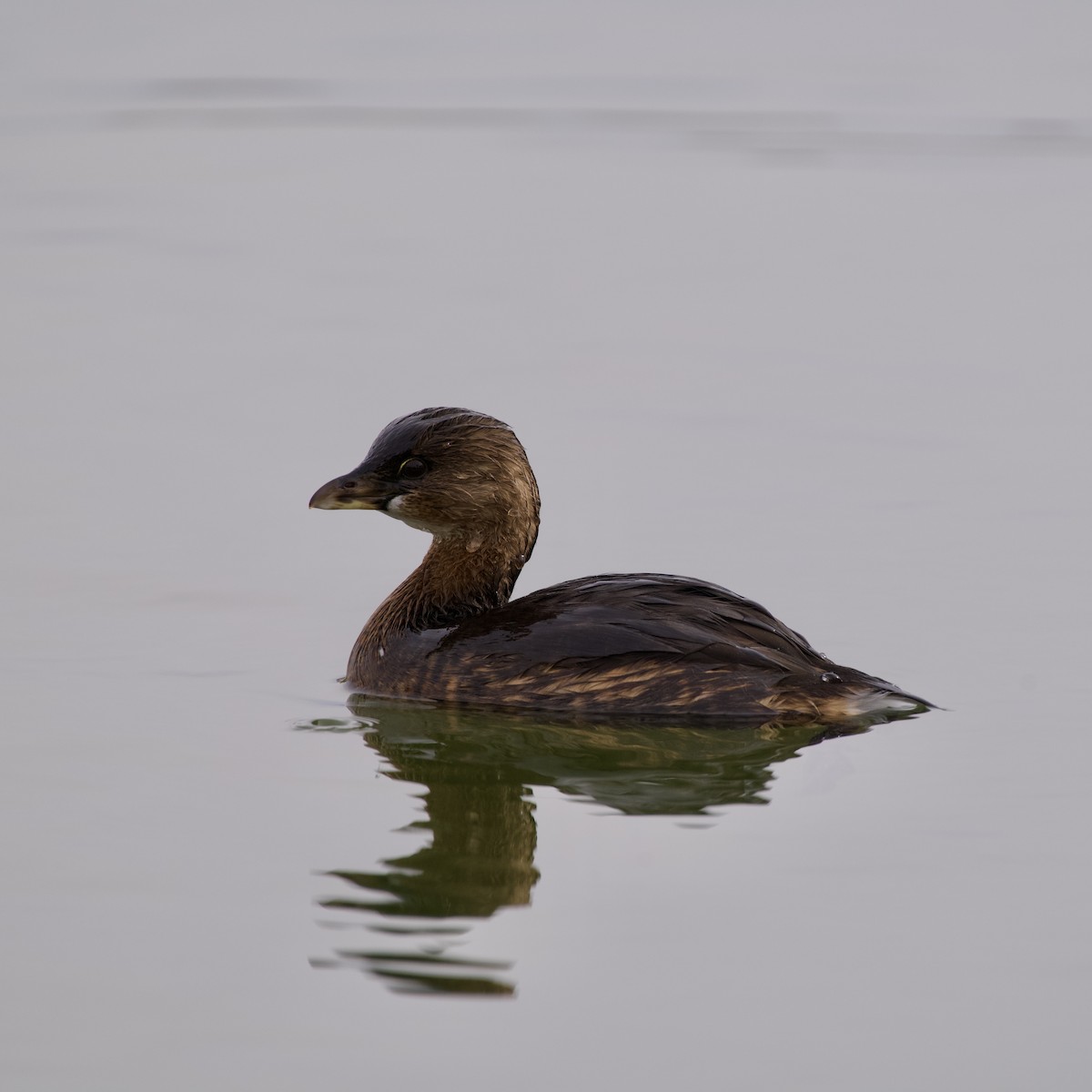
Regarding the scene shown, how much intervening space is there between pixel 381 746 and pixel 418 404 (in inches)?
194

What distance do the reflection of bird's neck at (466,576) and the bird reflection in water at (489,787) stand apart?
503mm

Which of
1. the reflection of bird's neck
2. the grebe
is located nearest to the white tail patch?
the grebe

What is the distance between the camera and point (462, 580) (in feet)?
29.6

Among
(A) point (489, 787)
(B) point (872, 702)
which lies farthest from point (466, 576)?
(B) point (872, 702)

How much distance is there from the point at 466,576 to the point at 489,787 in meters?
1.49

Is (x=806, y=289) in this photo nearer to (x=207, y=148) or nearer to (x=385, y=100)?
(x=207, y=148)

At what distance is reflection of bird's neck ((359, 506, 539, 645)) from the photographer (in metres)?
8.97

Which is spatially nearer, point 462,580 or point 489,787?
point 489,787

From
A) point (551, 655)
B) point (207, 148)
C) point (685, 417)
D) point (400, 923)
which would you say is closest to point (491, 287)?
point (685, 417)

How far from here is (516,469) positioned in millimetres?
8945

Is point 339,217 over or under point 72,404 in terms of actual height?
over

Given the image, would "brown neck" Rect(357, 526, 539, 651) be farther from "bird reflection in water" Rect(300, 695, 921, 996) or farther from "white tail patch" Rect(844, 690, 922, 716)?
"white tail patch" Rect(844, 690, 922, 716)

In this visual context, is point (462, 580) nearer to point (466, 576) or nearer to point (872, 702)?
point (466, 576)

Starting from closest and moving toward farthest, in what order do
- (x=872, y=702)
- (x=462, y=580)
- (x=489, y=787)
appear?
(x=489, y=787) < (x=872, y=702) < (x=462, y=580)
